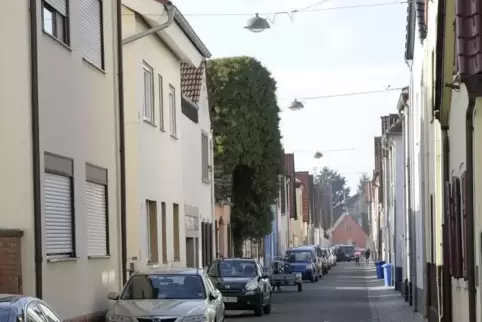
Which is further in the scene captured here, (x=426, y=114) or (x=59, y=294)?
(x=426, y=114)

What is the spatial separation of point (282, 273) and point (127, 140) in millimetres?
22355

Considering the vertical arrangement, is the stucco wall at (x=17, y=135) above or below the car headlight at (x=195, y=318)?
above

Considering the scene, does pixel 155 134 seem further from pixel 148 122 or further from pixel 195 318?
pixel 195 318

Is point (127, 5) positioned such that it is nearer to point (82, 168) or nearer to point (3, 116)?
point (82, 168)

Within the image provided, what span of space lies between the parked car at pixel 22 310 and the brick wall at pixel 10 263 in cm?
457

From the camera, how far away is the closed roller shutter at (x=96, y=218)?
20.4 metres

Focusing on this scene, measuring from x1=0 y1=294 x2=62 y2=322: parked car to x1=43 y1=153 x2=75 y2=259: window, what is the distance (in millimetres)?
6318

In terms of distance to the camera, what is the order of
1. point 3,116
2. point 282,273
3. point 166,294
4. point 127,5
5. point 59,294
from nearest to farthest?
1. point 3,116
2. point 59,294
3. point 166,294
4. point 127,5
5. point 282,273

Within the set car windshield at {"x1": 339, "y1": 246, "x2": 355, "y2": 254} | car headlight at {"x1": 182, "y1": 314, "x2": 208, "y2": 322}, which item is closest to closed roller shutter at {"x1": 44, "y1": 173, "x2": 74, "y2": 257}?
car headlight at {"x1": 182, "y1": 314, "x2": 208, "y2": 322}

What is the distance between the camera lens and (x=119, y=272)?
22.6m

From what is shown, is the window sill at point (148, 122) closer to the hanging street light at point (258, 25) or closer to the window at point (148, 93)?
the window at point (148, 93)

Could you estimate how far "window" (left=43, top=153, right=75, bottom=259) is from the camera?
17406 millimetres

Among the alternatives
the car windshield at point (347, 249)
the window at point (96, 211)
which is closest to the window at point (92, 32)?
the window at point (96, 211)

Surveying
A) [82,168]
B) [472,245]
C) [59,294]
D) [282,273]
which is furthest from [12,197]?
[282,273]
